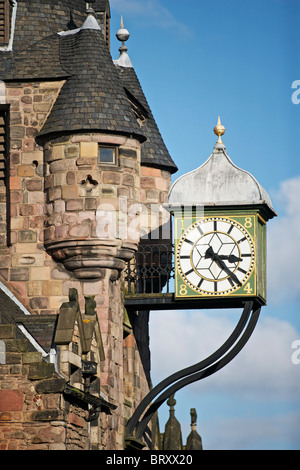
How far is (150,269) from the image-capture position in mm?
42344

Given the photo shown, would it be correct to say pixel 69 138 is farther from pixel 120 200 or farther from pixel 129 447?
pixel 129 447

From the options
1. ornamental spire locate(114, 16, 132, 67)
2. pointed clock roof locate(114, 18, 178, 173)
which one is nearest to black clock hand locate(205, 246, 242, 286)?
pointed clock roof locate(114, 18, 178, 173)

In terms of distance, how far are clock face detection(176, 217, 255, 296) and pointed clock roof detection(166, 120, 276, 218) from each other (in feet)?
1.54

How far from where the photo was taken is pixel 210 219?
4097cm

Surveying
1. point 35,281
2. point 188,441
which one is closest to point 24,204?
point 35,281

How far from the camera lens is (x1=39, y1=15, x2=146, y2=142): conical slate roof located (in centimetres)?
4016

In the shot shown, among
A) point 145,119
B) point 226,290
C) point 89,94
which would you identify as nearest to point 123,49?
Result: point 145,119

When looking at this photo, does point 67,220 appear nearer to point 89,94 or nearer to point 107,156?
point 107,156

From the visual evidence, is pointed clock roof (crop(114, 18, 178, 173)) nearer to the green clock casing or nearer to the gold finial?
the gold finial

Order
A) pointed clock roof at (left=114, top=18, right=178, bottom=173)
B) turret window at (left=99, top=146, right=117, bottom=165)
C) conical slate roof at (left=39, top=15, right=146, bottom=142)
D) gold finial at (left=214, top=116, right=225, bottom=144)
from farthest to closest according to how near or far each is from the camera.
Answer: pointed clock roof at (left=114, top=18, right=178, bottom=173)
gold finial at (left=214, top=116, right=225, bottom=144)
turret window at (left=99, top=146, right=117, bottom=165)
conical slate roof at (left=39, top=15, right=146, bottom=142)

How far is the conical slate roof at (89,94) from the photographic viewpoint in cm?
4016

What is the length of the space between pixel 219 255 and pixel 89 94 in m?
4.62

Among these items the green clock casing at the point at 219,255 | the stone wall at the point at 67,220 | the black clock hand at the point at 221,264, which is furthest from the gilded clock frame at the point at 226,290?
the stone wall at the point at 67,220

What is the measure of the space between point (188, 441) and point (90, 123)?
36.2 feet
